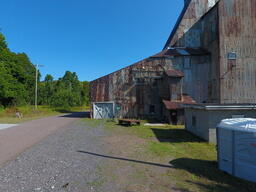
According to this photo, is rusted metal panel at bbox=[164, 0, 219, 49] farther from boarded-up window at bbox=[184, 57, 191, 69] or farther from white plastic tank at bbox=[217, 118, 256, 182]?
white plastic tank at bbox=[217, 118, 256, 182]

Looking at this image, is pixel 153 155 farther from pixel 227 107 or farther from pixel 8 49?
pixel 8 49

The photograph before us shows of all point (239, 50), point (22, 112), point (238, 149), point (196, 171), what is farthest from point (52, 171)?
point (22, 112)

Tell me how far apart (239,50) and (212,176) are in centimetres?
1867

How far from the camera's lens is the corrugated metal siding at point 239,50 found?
17734mm

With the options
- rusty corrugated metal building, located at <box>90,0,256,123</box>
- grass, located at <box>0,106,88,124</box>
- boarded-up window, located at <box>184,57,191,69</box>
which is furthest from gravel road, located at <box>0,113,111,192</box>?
boarded-up window, located at <box>184,57,191,69</box>

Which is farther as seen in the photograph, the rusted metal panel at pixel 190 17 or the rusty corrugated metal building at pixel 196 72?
the rusted metal panel at pixel 190 17

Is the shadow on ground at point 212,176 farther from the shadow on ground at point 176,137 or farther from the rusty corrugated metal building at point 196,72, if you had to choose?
the rusty corrugated metal building at point 196,72

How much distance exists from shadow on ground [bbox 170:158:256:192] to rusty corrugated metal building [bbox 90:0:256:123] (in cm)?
1061

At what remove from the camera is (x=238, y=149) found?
14.0ft

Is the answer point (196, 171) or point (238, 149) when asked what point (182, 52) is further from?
point (196, 171)

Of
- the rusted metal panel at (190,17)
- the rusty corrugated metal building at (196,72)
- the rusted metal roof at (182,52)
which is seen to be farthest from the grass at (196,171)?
the rusted metal panel at (190,17)

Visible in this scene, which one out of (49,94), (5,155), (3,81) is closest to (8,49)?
(3,81)

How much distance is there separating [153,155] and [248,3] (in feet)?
71.6

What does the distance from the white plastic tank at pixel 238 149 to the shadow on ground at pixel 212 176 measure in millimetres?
213
